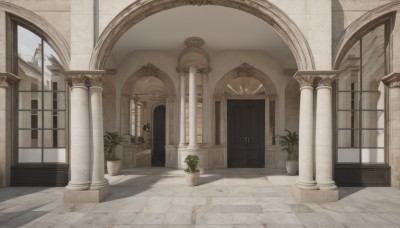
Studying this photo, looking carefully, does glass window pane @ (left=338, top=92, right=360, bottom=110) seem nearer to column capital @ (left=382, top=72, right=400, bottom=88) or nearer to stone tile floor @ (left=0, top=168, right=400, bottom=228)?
Result: column capital @ (left=382, top=72, right=400, bottom=88)

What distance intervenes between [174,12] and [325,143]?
237 inches

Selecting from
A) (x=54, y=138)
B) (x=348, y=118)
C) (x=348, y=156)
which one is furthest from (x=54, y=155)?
(x=348, y=118)

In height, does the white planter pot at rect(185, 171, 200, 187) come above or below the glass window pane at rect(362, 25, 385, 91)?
below

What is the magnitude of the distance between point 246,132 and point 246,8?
643 centimetres

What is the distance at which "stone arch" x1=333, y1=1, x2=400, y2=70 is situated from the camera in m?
6.67

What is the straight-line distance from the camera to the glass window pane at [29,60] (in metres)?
7.71

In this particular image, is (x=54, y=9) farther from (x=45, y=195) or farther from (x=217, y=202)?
(x=217, y=202)

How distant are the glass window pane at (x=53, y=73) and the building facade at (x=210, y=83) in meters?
0.03

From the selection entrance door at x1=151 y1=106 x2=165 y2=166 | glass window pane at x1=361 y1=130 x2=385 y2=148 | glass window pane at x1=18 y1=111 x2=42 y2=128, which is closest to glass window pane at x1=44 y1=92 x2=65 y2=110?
glass window pane at x1=18 y1=111 x2=42 y2=128

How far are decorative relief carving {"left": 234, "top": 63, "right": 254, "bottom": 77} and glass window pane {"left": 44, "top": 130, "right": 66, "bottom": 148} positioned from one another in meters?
7.46

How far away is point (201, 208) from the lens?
231 inches

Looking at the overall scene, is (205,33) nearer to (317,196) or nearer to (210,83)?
(210,83)

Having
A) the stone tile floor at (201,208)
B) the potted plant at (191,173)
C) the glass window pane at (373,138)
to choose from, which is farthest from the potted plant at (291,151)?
the potted plant at (191,173)

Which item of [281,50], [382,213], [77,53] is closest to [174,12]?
[77,53]
